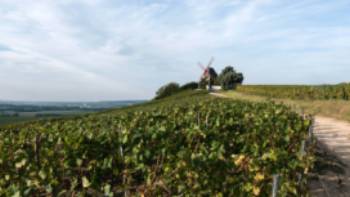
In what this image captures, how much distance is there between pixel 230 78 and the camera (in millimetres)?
73625

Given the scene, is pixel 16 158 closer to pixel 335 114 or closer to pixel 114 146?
pixel 114 146

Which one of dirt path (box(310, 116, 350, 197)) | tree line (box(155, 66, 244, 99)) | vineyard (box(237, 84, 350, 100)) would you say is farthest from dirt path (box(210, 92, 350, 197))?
tree line (box(155, 66, 244, 99))

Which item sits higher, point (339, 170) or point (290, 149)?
point (290, 149)

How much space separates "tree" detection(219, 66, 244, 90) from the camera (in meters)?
73.2

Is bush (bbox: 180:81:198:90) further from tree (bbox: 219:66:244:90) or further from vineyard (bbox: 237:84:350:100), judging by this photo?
vineyard (bbox: 237:84:350:100)

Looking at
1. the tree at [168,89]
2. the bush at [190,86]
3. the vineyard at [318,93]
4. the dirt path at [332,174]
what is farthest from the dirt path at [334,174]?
the bush at [190,86]

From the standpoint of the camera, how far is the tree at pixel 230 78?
73.2 meters

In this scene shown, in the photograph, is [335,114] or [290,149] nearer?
[290,149]

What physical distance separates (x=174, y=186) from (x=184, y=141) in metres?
1.70

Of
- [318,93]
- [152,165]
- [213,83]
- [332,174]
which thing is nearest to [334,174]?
[332,174]

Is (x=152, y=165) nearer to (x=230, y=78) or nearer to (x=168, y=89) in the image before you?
(x=230, y=78)

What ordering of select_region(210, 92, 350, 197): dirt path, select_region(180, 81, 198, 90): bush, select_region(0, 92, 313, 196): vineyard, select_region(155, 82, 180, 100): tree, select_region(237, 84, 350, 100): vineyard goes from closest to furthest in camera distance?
1. select_region(0, 92, 313, 196): vineyard
2. select_region(210, 92, 350, 197): dirt path
3. select_region(237, 84, 350, 100): vineyard
4. select_region(155, 82, 180, 100): tree
5. select_region(180, 81, 198, 90): bush

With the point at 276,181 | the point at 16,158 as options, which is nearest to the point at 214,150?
the point at 276,181

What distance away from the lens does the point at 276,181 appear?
324 centimetres
